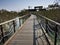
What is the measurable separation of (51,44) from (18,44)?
1418mm

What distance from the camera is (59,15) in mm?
20359

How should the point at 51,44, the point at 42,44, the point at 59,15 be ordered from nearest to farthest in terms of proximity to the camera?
the point at 51,44 → the point at 42,44 → the point at 59,15

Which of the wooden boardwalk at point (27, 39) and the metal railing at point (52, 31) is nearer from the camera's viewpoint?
the metal railing at point (52, 31)

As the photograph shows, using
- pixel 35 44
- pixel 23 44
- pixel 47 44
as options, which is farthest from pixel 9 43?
pixel 47 44

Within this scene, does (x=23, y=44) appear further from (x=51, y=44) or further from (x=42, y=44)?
(x=51, y=44)

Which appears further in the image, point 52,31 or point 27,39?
point 27,39

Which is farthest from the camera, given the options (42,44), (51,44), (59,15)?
(59,15)

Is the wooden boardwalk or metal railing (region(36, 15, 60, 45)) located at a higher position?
metal railing (region(36, 15, 60, 45))

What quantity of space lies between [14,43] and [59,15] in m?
15.6

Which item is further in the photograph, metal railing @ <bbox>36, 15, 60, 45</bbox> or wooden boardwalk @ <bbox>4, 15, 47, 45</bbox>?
wooden boardwalk @ <bbox>4, 15, 47, 45</bbox>

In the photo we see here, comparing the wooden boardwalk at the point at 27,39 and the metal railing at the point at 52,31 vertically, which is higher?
the metal railing at the point at 52,31

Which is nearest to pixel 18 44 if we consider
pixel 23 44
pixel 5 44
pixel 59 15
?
pixel 23 44

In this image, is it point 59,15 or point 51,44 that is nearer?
point 51,44

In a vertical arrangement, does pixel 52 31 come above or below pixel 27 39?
above
